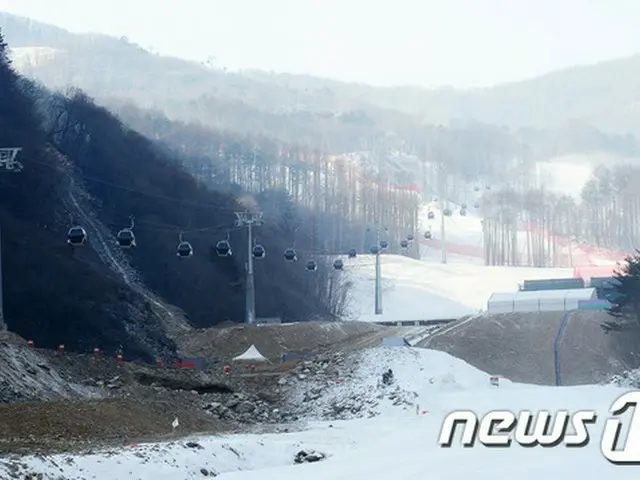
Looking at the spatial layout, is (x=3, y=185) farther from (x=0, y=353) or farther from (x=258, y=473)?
(x=258, y=473)

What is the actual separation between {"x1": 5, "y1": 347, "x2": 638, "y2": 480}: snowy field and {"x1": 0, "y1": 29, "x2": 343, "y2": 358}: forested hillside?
26.5 meters

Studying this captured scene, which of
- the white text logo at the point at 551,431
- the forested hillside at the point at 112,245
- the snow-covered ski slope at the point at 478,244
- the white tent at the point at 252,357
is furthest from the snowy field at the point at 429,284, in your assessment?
the white text logo at the point at 551,431

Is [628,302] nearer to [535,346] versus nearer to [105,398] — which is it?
[535,346]

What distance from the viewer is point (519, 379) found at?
191ft

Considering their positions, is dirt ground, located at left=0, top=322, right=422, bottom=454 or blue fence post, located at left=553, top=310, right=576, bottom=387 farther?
blue fence post, located at left=553, top=310, right=576, bottom=387

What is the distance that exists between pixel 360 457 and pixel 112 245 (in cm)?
6206

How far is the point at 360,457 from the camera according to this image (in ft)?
92.4

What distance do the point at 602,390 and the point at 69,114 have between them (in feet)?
238

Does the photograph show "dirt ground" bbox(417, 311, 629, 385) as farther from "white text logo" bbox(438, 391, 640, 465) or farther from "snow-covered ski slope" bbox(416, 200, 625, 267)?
"snow-covered ski slope" bbox(416, 200, 625, 267)

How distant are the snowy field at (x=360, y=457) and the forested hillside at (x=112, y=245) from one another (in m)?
26.5

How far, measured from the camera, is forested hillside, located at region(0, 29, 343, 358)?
62.1 metres

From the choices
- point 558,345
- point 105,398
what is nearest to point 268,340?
point 558,345

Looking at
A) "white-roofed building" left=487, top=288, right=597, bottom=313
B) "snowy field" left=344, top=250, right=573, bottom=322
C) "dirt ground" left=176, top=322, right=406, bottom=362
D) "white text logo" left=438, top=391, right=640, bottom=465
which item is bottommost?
"snowy field" left=344, top=250, right=573, bottom=322

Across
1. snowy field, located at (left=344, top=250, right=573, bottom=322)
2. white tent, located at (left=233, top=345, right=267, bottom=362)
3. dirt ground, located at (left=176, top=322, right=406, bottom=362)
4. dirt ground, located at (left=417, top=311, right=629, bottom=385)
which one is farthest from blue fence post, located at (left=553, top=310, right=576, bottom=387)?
snowy field, located at (left=344, top=250, right=573, bottom=322)
